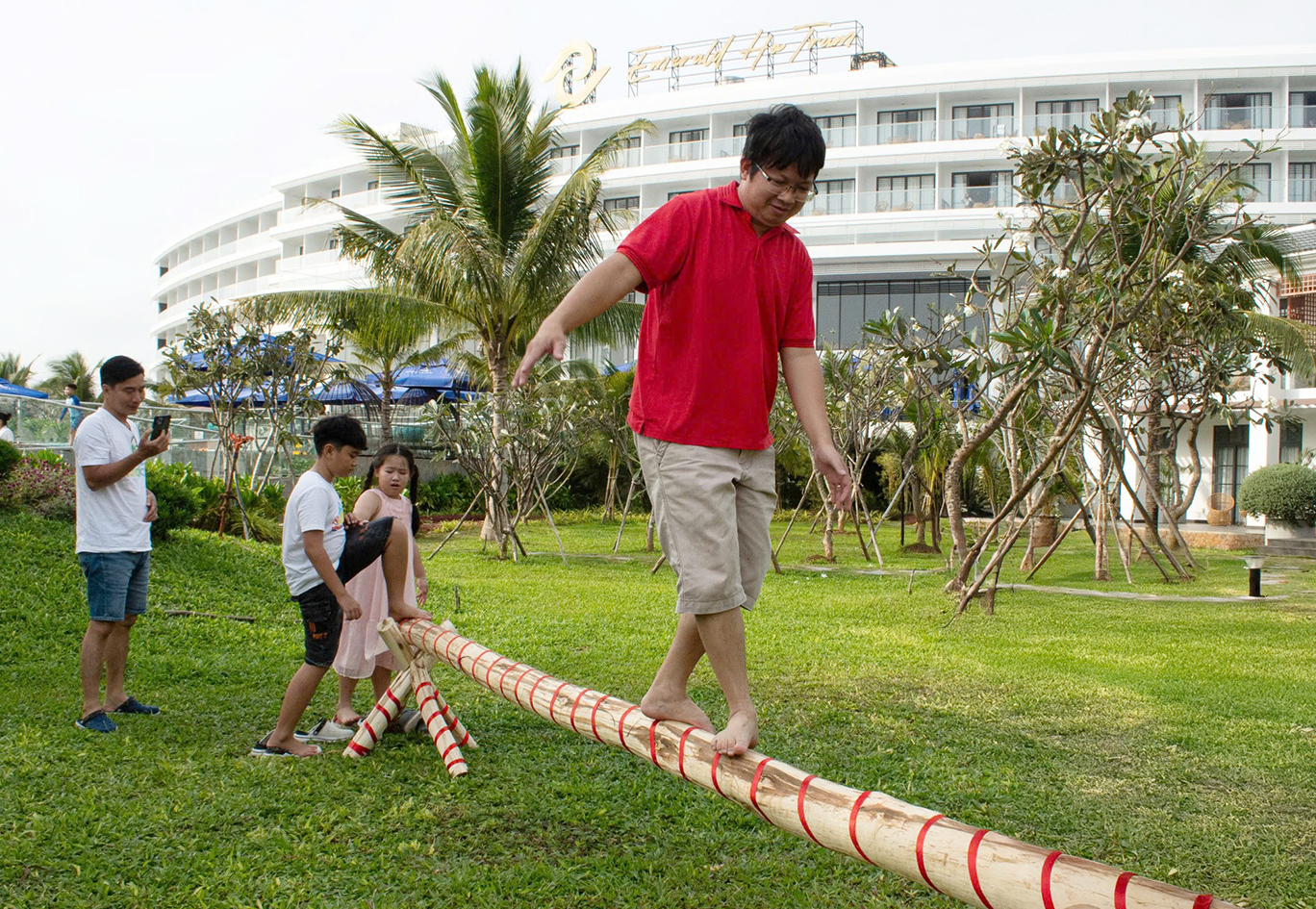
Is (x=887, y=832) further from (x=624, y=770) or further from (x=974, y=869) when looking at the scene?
(x=624, y=770)

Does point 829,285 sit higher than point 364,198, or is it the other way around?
point 364,198

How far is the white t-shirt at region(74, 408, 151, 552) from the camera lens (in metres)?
4.84

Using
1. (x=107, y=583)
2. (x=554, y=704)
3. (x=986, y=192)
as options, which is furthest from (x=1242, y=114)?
(x=107, y=583)

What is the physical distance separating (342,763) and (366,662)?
28.7 inches

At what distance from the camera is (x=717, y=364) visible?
2881mm

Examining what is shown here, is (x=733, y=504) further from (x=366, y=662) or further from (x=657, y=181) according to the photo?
(x=657, y=181)

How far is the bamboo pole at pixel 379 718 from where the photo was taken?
457 centimetres

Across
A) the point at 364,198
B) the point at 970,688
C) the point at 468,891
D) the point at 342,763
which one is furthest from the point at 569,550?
the point at 364,198

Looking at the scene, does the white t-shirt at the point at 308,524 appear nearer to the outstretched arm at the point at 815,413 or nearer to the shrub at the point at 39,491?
the outstretched arm at the point at 815,413

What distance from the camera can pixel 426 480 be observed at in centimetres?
2344

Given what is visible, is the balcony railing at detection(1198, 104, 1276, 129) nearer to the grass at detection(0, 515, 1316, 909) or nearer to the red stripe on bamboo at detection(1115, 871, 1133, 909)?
the grass at detection(0, 515, 1316, 909)

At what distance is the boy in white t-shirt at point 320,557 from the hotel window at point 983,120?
31.1 m

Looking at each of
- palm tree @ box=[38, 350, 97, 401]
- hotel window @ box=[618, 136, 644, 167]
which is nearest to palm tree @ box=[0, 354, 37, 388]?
palm tree @ box=[38, 350, 97, 401]

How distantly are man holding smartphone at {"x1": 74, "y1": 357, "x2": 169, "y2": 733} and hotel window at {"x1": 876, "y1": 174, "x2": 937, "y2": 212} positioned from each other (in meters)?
30.0
